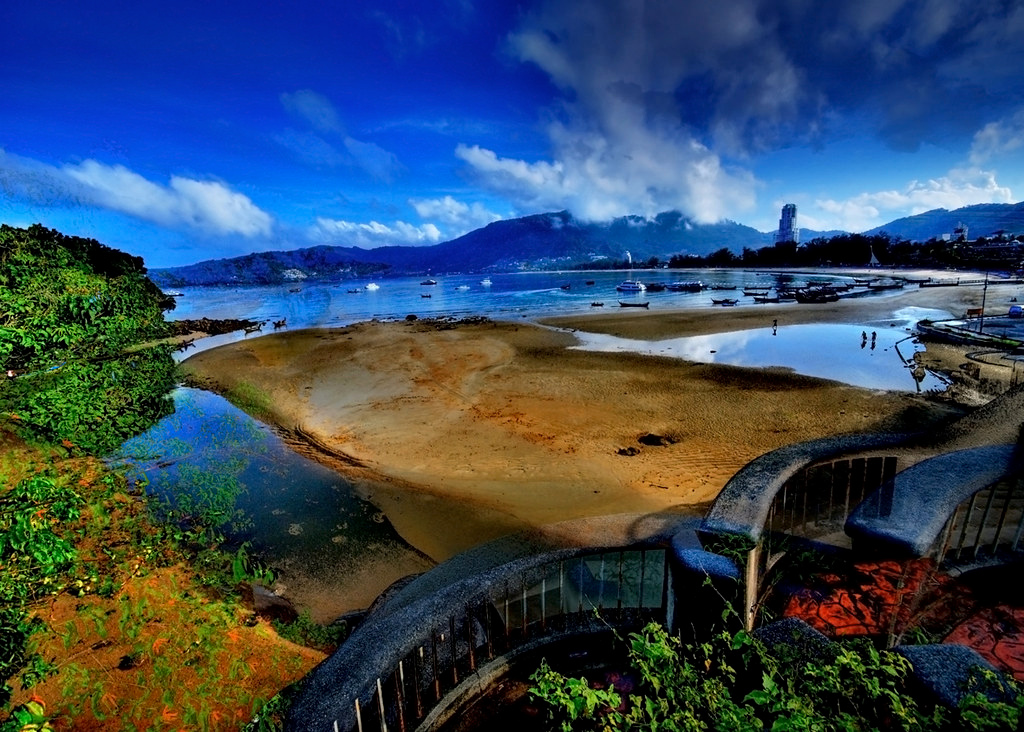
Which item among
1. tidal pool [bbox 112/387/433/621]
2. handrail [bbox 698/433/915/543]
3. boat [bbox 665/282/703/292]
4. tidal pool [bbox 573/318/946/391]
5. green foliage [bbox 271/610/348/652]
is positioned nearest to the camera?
handrail [bbox 698/433/915/543]

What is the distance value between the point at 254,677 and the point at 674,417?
14.5 meters

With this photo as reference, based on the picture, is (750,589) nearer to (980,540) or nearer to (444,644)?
(444,644)

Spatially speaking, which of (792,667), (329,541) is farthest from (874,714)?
(329,541)

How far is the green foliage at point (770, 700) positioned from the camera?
6.07 ft

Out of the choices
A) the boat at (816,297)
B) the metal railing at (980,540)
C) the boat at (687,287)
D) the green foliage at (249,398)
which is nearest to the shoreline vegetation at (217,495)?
the green foliage at (249,398)

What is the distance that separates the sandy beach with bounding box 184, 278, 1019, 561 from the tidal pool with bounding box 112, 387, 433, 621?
0.67 meters

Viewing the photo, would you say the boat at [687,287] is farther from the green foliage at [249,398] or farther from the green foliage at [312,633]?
the green foliage at [312,633]

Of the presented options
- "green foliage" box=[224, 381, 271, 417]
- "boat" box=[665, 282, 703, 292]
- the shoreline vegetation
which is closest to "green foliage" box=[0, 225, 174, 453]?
the shoreline vegetation

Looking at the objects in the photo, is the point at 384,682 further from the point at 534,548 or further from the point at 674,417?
the point at 674,417

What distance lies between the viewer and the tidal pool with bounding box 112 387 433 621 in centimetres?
780

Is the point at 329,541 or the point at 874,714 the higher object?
the point at 874,714

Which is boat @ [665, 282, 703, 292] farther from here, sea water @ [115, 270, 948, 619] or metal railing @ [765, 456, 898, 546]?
metal railing @ [765, 456, 898, 546]

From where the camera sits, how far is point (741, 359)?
2538 cm

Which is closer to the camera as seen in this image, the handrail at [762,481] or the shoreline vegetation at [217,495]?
the handrail at [762,481]
